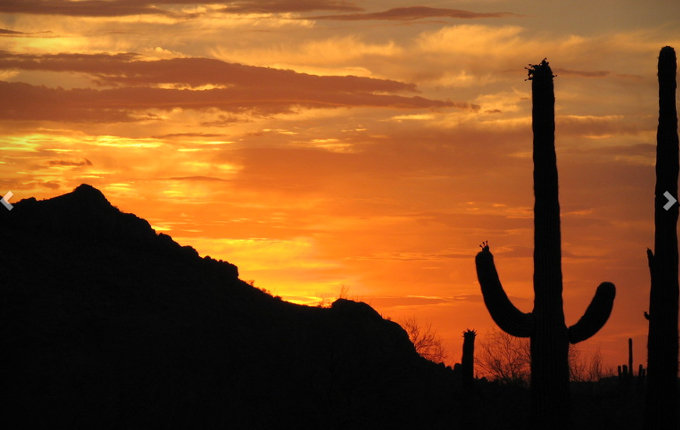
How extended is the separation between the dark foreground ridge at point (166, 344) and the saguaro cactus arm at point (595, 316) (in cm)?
1663

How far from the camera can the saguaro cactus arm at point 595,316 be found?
17484 millimetres

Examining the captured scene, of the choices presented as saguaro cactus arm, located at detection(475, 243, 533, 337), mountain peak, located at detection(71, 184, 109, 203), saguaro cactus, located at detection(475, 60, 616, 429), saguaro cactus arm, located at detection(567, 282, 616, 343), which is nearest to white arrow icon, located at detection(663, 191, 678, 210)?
saguaro cactus arm, located at detection(567, 282, 616, 343)

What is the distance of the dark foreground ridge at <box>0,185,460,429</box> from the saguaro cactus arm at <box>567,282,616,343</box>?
1663cm

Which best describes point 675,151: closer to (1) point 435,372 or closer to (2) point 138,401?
(2) point 138,401

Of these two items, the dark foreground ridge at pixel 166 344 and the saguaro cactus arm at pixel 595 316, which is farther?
the dark foreground ridge at pixel 166 344

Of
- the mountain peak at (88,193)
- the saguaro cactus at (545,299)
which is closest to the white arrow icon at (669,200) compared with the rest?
the saguaro cactus at (545,299)

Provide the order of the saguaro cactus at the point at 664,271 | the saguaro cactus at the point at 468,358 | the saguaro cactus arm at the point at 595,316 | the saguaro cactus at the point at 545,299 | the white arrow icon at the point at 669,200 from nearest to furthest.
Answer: the saguaro cactus at the point at 545,299
the saguaro cactus arm at the point at 595,316
the saguaro cactus at the point at 664,271
the white arrow icon at the point at 669,200
the saguaro cactus at the point at 468,358

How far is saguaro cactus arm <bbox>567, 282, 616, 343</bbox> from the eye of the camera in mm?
17484

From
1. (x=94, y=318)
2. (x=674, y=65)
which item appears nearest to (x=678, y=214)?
(x=674, y=65)

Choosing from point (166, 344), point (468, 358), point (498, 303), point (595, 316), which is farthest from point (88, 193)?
point (595, 316)

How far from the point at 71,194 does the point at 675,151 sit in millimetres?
35073

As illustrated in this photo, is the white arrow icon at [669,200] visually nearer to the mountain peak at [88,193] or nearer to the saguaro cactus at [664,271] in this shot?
the saguaro cactus at [664,271]

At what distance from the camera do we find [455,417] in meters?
34.8

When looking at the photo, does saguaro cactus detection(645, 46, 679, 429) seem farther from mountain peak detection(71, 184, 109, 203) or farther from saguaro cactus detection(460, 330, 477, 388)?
mountain peak detection(71, 184, 109, 203)
